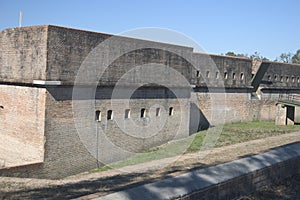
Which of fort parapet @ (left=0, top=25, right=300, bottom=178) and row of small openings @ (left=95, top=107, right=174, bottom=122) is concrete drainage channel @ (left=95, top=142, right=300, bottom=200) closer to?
fort parapet @ (left=0, top=25, right=300, bottom=178)

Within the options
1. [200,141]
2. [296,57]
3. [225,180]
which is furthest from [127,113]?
[296,57]

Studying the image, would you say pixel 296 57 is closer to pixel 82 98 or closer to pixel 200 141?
pixel 200 141

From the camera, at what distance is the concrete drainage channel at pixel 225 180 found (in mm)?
4902

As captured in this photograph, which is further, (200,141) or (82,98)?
(200,141)

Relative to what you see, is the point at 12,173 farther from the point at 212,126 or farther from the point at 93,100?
the point at 212,126

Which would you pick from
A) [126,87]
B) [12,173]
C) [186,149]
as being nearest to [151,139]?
[186,149]

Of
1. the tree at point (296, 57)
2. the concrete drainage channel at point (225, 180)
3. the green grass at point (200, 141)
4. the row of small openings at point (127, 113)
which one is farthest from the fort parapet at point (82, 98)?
the tree at point (296, 57)

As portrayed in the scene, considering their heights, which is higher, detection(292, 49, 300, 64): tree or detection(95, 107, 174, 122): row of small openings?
detection(292, 49, 300, 64): tree

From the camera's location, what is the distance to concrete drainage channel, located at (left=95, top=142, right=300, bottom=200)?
4902 mm

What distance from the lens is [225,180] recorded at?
227 inches

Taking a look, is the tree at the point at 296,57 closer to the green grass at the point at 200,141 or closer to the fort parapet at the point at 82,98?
the green grass at the point at 200,141

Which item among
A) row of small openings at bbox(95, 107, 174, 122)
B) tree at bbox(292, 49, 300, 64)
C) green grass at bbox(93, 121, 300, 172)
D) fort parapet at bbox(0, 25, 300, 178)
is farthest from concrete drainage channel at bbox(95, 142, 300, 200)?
tree at bbox(292, 49, 300, 64)

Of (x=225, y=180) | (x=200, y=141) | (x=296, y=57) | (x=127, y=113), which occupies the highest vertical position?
(x=296, y=57)

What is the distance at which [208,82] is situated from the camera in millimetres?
20547
